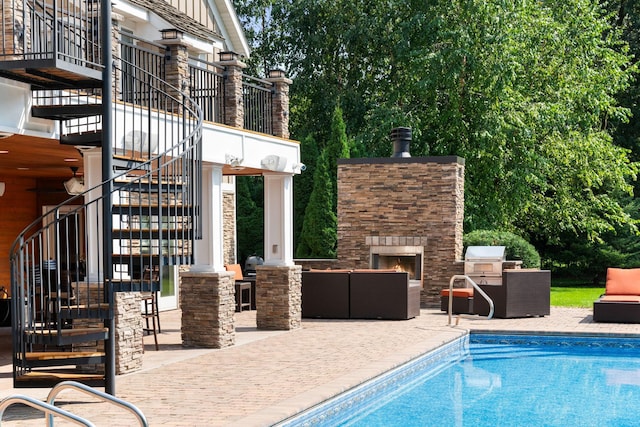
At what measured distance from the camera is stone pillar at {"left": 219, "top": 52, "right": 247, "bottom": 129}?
13781 millimetres

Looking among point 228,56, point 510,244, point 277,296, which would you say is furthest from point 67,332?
point 510,244

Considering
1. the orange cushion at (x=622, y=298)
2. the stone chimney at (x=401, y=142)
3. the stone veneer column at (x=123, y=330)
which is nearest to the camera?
the stone veneer column at (x=123, y=330)

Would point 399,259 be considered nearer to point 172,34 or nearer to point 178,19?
point 178,19

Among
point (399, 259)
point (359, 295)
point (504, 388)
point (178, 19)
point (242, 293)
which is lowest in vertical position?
point (504, 388)

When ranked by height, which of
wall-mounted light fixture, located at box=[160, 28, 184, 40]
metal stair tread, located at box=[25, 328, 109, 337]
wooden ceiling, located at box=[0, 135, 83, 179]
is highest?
wall-mounted light fixture, located at box=[160, 28, 184, 40]

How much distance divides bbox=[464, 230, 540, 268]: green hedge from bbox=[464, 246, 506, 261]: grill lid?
1342 millimetres

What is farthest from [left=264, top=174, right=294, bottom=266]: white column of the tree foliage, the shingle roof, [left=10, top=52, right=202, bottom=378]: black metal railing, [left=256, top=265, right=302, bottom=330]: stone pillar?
the tree foliage

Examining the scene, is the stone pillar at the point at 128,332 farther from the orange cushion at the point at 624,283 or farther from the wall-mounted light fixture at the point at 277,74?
the orange cushion at the point at 624,283

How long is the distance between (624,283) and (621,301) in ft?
1.78

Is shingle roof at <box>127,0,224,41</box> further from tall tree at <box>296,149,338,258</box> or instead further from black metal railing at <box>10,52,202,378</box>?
black metal railing at <box>10,52,202,378</box>

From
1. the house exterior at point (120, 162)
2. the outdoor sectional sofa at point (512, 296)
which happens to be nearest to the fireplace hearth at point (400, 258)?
the outdoor sectional sofa at point (512, 296)

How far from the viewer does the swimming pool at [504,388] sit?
31.3 ft

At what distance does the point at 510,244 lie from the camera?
20.4 metres

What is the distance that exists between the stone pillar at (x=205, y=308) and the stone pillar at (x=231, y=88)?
93.2 inches
